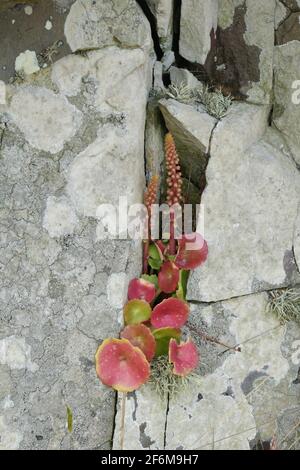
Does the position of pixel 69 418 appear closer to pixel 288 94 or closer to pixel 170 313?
pixel 170 313

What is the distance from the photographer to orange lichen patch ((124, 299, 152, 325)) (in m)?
3.59

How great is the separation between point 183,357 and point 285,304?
0.58 meters

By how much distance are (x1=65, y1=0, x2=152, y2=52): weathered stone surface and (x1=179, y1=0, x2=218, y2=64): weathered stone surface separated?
0.84 ft

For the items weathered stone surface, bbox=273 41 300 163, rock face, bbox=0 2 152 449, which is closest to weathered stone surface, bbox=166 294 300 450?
rock face, bbox=0 2 152 449

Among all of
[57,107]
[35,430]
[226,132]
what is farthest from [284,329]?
[57,107]

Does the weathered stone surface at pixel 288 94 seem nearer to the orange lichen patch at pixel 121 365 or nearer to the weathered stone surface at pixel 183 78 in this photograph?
the weathered stone surface at pixel 183 78

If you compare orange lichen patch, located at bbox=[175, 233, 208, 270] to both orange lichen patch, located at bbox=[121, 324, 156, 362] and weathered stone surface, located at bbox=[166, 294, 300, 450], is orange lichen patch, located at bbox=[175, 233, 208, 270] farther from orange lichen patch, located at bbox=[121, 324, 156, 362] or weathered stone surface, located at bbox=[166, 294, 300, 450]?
orange lichen patch, located at bbox=[121, 324, 156, 362]

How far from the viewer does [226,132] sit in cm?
366

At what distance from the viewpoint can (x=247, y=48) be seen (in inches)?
149

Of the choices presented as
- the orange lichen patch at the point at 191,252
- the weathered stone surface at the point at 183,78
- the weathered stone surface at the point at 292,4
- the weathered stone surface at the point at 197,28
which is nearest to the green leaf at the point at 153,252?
the orange lichen patch at the point at 191,252

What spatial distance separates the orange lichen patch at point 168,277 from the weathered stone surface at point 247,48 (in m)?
0.93

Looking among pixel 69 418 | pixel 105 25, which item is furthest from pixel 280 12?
pixel 69 418

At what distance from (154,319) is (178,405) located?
424 mm
